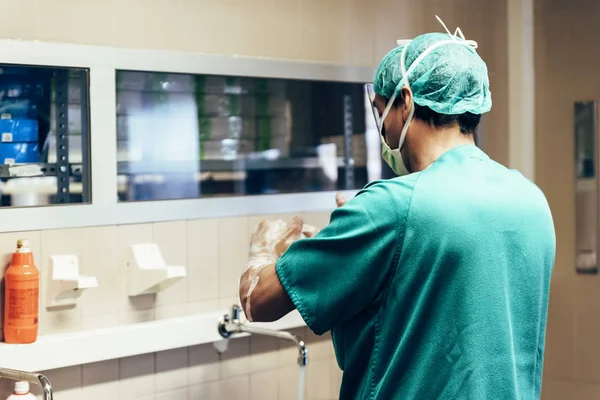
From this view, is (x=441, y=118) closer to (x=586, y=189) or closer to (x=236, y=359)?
(x=236, y=359)

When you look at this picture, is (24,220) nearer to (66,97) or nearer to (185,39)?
(66,97)

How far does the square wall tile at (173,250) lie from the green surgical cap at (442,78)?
2.45 feet

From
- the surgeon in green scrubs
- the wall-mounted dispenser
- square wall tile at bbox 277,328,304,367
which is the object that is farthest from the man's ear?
the wall-mounted dispenser

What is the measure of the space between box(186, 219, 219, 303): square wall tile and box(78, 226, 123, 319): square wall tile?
0.21m

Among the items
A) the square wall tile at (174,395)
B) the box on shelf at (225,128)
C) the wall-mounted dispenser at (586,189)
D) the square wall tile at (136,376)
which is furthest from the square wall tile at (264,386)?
the wall-mounted dispenser at (586,189)

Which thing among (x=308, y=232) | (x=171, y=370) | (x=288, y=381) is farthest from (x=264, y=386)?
(x=308, y=232)

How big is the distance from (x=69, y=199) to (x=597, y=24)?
6.38 ft

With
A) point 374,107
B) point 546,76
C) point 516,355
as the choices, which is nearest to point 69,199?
point 374,107

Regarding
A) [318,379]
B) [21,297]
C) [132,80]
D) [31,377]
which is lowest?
[318,379]

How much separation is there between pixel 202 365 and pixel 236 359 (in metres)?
0.11

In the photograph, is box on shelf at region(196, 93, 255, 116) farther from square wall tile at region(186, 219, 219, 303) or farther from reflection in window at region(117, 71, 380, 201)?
square wall tile at region(186, 219, 219, 303)

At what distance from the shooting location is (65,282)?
1.70m

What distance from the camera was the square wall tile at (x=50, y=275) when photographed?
1.71 meters

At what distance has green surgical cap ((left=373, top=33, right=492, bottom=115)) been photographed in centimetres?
136
